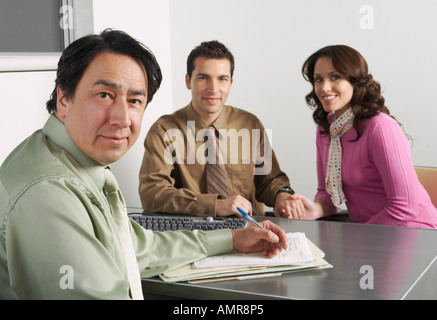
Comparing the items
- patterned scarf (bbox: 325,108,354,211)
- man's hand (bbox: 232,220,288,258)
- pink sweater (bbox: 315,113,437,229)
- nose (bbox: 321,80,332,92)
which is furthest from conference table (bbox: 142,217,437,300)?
nose (bbox: 321,80,332,92)

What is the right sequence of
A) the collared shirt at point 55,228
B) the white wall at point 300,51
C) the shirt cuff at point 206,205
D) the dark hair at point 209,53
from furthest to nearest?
1. the white wall at point 300,51
2. the dark hair at point 209,53
3. the shirt cuff at point 206,205
4. the collared shirt at point 55,228

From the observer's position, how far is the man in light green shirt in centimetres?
100

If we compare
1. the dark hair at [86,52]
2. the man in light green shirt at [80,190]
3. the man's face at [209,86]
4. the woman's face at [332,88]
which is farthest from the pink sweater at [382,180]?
the dark hair at [86,52]

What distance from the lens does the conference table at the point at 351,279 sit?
1237 millimetres

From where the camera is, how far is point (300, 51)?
357 centimetres

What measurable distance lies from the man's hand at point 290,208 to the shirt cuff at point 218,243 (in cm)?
62

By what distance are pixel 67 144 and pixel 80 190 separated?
0.14 m

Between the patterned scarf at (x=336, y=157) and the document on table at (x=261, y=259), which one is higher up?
the patterned scarf at (x=336, y=157)

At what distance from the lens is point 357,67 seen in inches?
90.9

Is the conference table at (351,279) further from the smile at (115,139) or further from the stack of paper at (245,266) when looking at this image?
the smile at (115,139)

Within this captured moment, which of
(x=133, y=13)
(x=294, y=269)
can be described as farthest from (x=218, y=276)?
(x=133, y=13)

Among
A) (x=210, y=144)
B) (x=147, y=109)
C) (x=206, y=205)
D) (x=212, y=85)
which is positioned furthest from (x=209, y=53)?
(x=206, y=205)

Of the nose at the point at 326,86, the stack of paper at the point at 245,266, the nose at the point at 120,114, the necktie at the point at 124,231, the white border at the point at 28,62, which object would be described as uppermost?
the white border at the point at 28,62

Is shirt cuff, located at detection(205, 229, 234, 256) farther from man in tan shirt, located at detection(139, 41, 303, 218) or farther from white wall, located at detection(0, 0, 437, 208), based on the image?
white wall, located at detection(0, 0, 437, 208)
